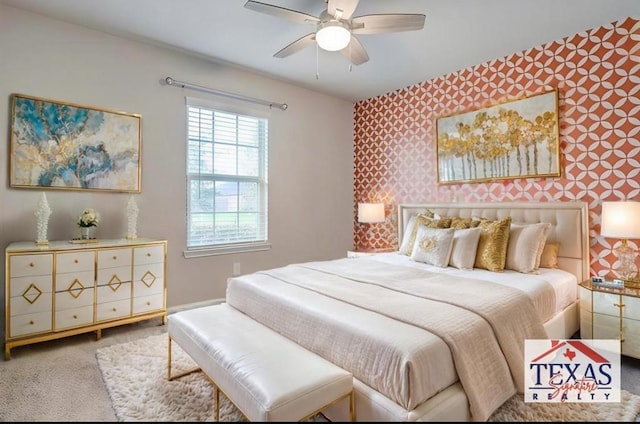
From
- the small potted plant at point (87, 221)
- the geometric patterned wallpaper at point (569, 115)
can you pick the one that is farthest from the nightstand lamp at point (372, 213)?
the small potted plant at point (87, 221)

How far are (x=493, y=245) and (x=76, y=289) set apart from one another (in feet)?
10.9

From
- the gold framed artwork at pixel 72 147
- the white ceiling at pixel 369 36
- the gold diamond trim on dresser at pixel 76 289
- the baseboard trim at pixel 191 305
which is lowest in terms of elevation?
the baseboard trim at pixel 191 305

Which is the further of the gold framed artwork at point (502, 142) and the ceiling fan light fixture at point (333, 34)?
the gold framed artwork at point (502, 142)

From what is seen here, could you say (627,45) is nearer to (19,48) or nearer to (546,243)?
(546,243)

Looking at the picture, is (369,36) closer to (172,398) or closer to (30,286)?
(172,398)

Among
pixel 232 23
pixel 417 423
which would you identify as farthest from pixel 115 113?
pixel 417 423

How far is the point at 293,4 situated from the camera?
2.52 m

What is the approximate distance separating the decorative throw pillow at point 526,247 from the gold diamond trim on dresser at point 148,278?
3020 mm

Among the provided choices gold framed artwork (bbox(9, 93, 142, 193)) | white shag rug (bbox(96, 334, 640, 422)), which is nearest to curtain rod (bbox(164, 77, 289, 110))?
gold framed artwork (bbox(9, 93, 142, 193))

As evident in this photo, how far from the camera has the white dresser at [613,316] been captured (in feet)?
7.50

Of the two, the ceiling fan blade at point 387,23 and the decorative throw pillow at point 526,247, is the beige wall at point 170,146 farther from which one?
the decorative throw pillow at point 526,247

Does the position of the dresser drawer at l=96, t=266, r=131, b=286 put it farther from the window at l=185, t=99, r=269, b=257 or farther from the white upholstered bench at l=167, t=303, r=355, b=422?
the white upholstered bench at l=167, t=303, r=355, b=422

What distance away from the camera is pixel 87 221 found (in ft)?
8.94

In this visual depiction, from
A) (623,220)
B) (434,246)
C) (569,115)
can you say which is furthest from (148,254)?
(569,115)
